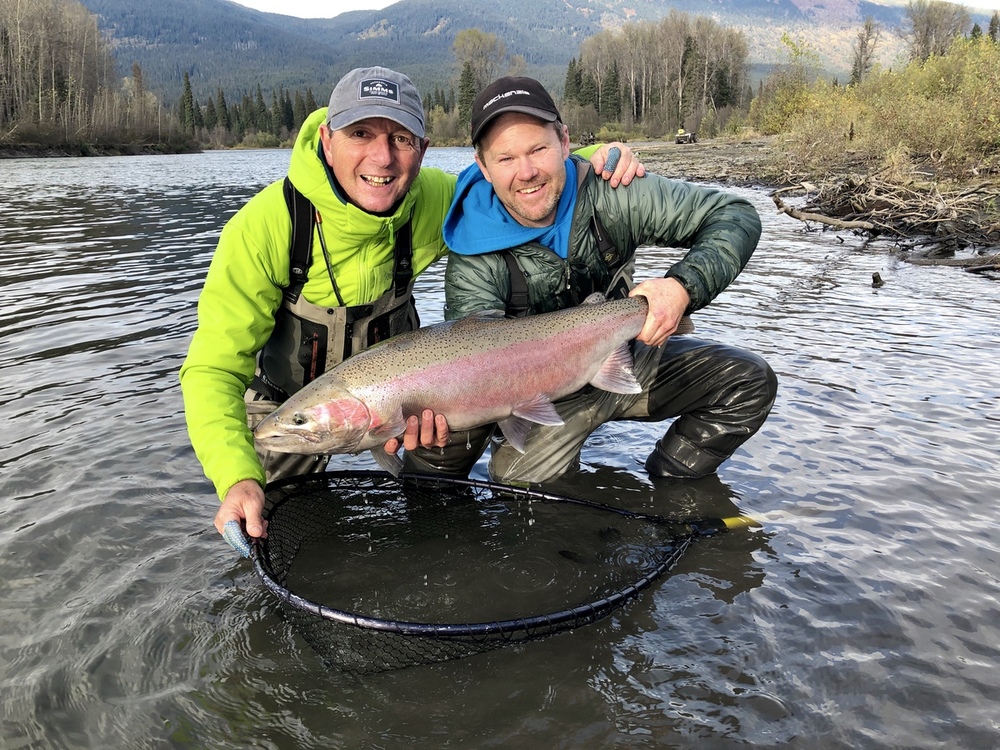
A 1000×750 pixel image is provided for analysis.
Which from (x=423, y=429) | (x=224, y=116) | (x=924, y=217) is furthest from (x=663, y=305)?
(x=224, y=116)

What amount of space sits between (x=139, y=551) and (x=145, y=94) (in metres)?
89.9

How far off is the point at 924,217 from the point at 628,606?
1158 cm

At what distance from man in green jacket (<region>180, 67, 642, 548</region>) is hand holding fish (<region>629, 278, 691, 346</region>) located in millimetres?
669

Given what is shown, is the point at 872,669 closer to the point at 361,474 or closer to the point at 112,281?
the point at 361,474

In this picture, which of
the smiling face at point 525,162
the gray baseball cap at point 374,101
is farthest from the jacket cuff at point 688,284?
the gray baseball cap at point 374,101

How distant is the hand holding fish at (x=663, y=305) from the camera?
140 inches

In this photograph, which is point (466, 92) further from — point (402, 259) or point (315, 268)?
point (315, 268)

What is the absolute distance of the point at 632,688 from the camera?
263 cm

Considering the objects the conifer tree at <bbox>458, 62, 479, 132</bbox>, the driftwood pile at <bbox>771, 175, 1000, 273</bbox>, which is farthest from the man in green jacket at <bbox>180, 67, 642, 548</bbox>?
the conifer tree at <bbox>458, 62, 479, 132</bbox>

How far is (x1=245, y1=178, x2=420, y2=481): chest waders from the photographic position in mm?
3629

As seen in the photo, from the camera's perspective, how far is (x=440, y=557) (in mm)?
3564

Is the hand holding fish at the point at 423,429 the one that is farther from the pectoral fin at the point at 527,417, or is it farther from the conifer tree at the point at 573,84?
the conifer tree at the point at 573,84

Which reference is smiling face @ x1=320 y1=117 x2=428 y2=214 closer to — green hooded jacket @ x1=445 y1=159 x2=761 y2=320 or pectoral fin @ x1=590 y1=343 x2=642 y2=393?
green hooded jacket @ x1=445 y1=159 x2=761 y2=320

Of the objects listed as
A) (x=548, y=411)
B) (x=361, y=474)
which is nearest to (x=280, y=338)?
(x=361, y=474)
